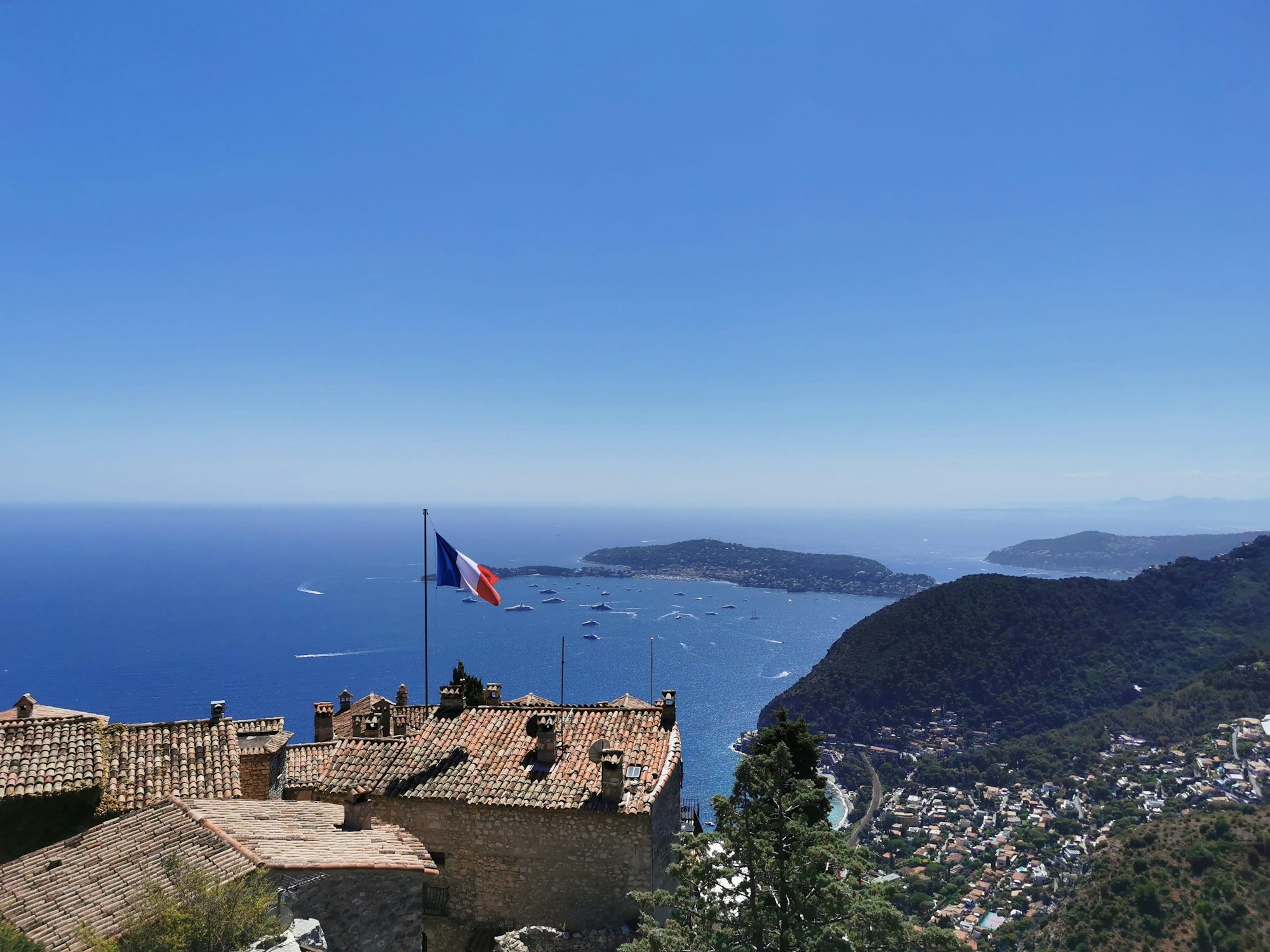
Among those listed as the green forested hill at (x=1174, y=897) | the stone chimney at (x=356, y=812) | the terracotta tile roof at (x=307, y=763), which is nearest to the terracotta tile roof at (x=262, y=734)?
the terracotta tile roof at (x=307, y=763)

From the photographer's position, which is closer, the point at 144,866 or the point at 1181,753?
the point at 144,866

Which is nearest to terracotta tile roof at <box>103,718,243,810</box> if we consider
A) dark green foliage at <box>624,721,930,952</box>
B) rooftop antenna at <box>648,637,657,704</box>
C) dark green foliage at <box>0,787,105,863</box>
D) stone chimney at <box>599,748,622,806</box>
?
dark green foliage at <box>0,787,105,863</box>

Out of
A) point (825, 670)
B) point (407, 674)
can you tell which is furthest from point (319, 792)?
point (407, 674)

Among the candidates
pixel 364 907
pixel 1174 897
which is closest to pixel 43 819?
pixel 364 907

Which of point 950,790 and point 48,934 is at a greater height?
point 48,934

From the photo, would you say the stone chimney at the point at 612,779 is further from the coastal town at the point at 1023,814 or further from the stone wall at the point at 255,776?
the coastal town at the point at 1023,814

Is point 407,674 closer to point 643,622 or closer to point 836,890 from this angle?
point 643,622
